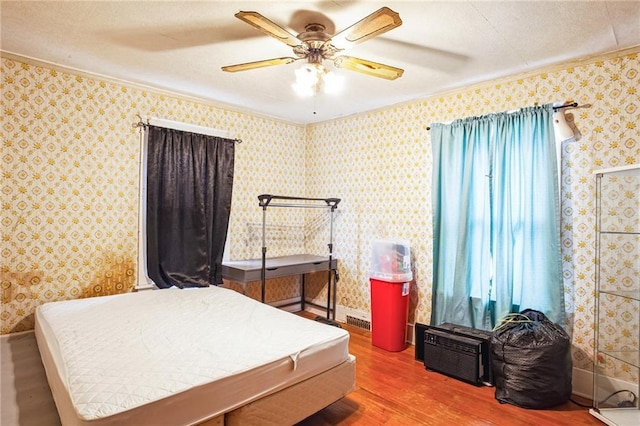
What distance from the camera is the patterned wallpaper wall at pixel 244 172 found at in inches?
104

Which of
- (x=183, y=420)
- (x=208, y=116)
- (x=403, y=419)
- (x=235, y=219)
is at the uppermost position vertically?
(x=208, y=116)

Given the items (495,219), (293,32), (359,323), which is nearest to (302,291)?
(359,323)

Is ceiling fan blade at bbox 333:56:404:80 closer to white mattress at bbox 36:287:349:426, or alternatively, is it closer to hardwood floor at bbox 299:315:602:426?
white mattress at bbox 36:287:349:426

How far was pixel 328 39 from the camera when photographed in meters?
2.12

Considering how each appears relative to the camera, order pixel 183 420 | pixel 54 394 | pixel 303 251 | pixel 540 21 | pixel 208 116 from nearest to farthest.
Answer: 1. pixel 183 420
2. pixel 54 394
3. pixel 540 21
4. pixel 208 116
5. pixel 303 251

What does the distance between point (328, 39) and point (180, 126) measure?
208 centimetres

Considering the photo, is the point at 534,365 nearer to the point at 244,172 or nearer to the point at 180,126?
the point at 244,172

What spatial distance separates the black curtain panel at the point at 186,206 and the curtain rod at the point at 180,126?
0.20ft

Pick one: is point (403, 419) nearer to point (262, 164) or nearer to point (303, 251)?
point (303, 251)

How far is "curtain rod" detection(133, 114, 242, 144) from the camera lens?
3.38 metres

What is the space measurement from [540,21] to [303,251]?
342cm

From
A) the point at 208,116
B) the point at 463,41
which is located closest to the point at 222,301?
the point at 208,116

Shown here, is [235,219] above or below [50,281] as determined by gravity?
above

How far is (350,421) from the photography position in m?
2.26
